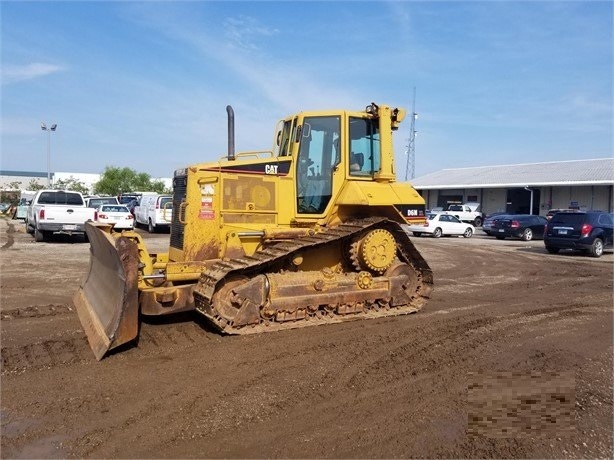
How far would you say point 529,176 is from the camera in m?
42.3

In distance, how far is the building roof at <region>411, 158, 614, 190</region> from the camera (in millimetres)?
37350

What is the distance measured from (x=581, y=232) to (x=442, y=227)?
385 inches

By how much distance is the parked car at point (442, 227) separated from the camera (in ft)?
90.0

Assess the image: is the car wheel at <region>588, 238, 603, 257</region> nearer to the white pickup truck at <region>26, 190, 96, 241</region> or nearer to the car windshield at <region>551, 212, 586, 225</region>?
the car windshield at <region>551, 212, 586, 225</region>

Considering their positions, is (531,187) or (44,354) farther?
(531,187)

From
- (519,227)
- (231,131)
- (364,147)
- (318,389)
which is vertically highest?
(231,131)

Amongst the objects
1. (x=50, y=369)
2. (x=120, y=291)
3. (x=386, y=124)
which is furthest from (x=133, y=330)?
(x=386, y=124)

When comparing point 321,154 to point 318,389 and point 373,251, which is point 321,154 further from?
point 318,389

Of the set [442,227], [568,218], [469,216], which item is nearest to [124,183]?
[469,216]

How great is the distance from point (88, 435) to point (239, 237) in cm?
363

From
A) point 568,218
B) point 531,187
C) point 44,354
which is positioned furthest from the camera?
point 531,187

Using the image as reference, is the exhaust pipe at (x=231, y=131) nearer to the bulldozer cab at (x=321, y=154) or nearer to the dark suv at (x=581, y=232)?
the bulldozer cab at (x=321, y=154)

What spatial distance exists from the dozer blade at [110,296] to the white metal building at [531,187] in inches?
1407

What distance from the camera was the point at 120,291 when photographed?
5.92 meters
